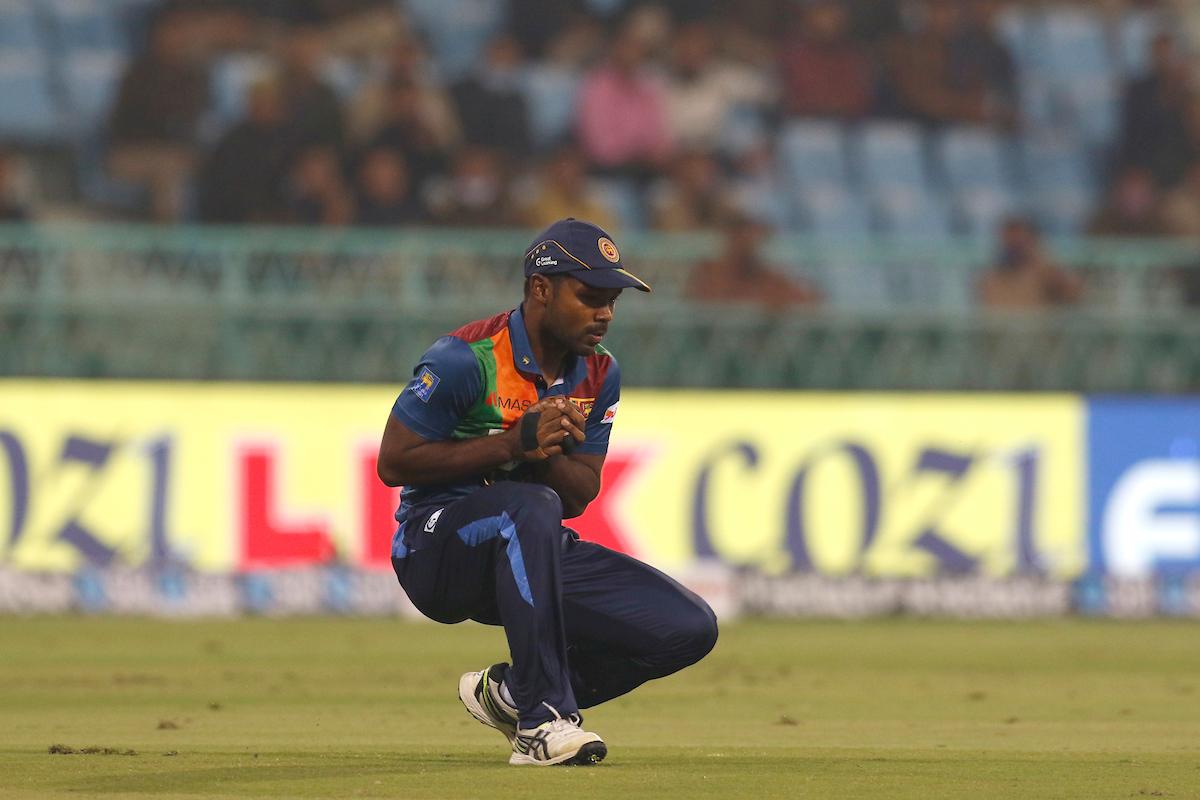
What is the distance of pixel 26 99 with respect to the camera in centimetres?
1612

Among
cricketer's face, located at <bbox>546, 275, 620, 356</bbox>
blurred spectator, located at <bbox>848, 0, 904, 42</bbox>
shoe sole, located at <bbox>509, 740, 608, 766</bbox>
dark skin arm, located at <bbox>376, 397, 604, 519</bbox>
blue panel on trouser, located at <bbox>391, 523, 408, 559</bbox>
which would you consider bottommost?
shoe sole, located at <bbox>509, 740, 608, 766</bbox>

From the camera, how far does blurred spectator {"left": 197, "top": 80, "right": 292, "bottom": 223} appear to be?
14.9 metres

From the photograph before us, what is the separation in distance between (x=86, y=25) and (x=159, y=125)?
1897 millimetres

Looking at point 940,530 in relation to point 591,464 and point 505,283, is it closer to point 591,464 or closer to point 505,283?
point 505,283

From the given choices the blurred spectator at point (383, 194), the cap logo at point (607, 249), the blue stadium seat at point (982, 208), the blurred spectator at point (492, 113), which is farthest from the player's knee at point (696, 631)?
the blue stadium seat at point (982, 208)

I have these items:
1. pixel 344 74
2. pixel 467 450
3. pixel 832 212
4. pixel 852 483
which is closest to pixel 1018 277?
pixel 852 483

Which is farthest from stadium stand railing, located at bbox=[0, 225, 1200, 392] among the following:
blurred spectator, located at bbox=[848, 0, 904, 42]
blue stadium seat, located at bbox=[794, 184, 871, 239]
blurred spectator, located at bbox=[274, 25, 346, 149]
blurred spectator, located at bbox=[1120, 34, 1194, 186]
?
blurred spectator, located at bbox=[848, 0, 904, 42]

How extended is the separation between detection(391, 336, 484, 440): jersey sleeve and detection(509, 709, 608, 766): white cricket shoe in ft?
2.83

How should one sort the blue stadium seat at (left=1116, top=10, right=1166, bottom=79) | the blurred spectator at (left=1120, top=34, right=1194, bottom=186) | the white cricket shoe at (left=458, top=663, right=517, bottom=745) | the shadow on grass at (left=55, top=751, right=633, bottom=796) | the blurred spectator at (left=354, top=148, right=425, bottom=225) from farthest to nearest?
the blue stadium seat at (left=1116, top=10, right=1166, bottom=79) < the blurred spectator at (left=1120, top=34, right=1194, bottom=186) < the blurred spectator at (left=354, top=148, right=425, bottom=225) < the white cricket shoe at (left=458, top=663, right=517, bottom=745) < the shadow on grass at (left=55, top=751, right=633, bottom=796)

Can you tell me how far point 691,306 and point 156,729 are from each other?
740 centimetres

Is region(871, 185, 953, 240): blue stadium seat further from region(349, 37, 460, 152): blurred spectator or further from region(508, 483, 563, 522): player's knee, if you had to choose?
region(508, 483, 563, 522): player's knee

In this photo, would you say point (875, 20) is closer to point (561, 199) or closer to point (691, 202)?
point (691, 202)

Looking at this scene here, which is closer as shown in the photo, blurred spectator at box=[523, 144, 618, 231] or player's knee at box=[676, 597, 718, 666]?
player's knee at box=[676, 597, 718, 666]

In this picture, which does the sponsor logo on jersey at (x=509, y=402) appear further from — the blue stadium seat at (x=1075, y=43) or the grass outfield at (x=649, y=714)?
the blue stadium seat at (x=1075, y=43)
